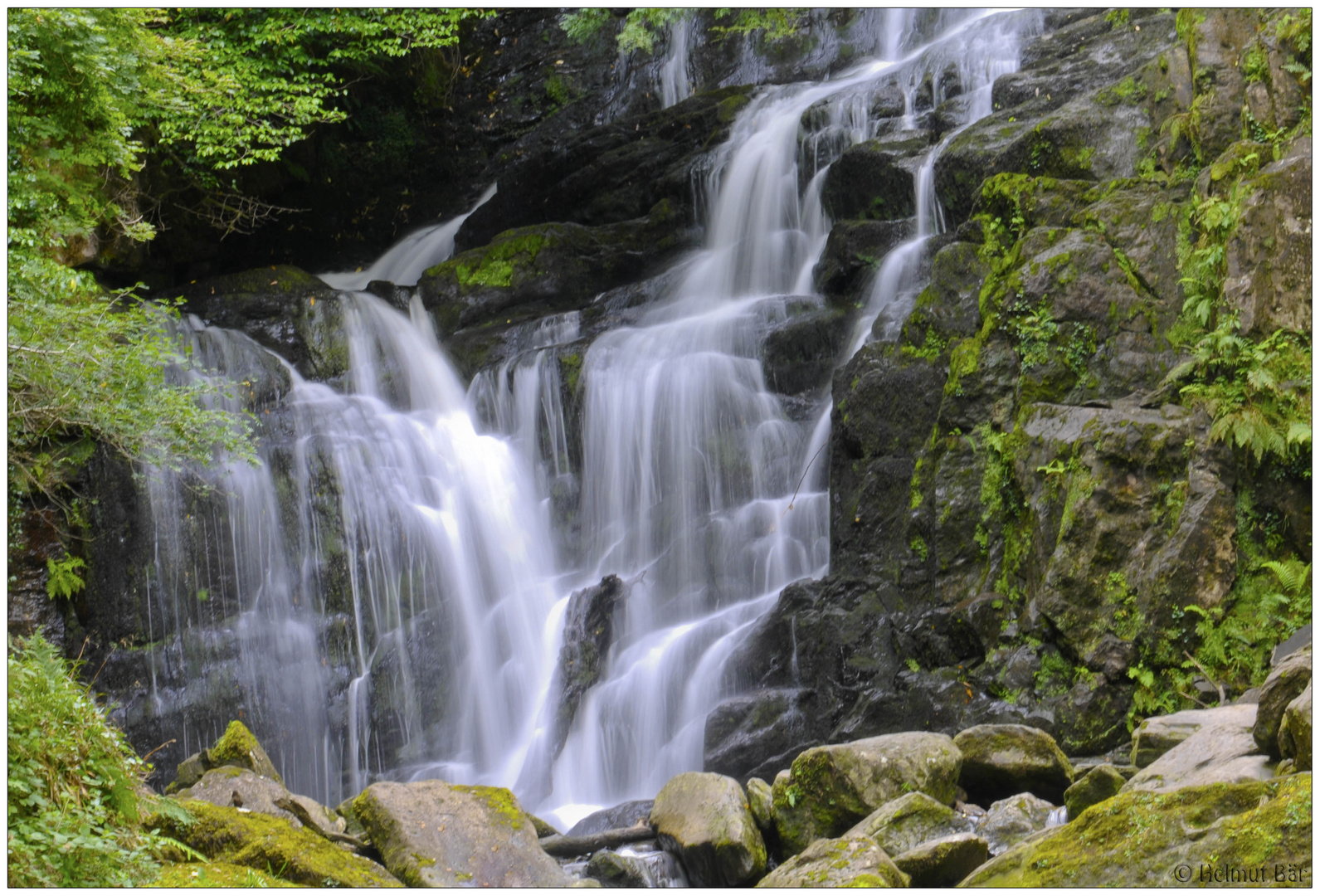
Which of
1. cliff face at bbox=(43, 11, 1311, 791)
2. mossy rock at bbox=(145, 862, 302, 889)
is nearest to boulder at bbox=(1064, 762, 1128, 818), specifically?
cliff face at bbox=(43, 11, 1311, 791)

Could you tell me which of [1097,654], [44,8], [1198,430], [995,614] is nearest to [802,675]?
[995,614]

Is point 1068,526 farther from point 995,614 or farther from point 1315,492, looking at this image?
point 1315,492

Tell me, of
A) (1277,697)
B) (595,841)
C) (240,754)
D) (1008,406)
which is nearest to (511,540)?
(240,754)

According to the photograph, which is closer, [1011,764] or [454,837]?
[454,837]

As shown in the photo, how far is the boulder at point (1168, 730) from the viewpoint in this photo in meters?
5.96

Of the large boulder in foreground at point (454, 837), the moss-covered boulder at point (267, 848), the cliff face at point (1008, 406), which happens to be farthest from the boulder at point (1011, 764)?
the moss-covered boulder at point (267, 848)

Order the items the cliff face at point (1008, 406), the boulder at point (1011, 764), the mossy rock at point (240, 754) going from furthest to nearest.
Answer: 1. the cliff face at point (1008, 406)
2. the mossy rock at point (240, 754)
3. the boulder at point (1011, 764)

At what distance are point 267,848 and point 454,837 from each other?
3.94 feet

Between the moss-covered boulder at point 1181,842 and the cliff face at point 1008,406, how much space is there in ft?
9.65

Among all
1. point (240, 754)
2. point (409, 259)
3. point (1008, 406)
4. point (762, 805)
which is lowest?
point (762, 805)

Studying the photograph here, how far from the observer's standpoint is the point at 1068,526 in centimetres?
778

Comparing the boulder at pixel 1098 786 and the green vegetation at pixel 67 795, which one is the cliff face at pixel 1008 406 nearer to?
the boulder at pixel 1098 786

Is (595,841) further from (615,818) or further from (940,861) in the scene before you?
(940,861)

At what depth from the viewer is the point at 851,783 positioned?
6449 mm
